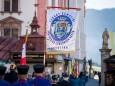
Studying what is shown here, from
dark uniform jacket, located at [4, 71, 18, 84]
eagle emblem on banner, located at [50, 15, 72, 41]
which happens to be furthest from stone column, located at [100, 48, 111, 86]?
dark uniform jacket, located at [4, 71, 18, 84]

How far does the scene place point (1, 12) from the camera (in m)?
48.0

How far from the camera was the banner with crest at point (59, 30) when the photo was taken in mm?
18891

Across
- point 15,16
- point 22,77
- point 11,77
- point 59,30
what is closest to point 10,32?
point 15,16

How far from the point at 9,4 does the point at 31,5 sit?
213cm

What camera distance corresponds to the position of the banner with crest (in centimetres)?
1889

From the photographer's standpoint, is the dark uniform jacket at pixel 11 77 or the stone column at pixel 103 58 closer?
the dark uniform jacket at pixel 11 77

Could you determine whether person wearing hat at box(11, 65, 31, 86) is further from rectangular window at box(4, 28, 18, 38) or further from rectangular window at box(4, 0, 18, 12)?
rectangular window at box(4, 0, 18, 12)

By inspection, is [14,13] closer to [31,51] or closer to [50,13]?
[31,51]

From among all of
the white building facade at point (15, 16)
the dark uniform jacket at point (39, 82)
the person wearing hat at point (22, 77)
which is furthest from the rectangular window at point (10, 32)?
the person wearing hat at point (22, 77)

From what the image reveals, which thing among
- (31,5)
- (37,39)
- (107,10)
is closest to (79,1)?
(31,5)

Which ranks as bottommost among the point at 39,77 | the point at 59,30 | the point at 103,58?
the point at 103,58

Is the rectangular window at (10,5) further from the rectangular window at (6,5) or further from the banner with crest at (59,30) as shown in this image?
the banner with crest at (59,30)

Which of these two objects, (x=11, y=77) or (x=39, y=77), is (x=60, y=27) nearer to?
(x=11, y=77)

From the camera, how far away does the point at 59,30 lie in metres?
18.9
